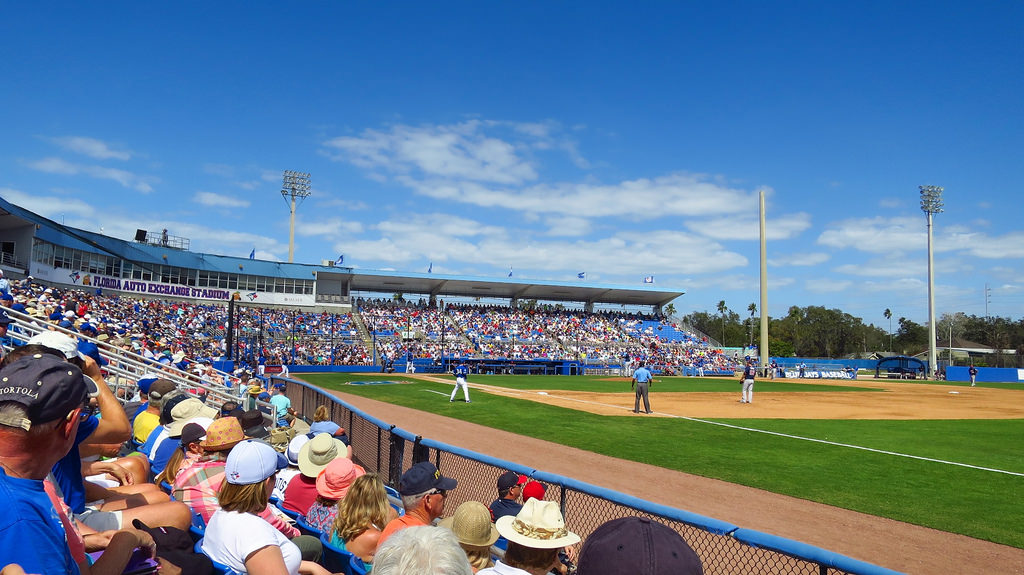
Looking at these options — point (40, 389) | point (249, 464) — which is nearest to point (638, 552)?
point (40, 389)

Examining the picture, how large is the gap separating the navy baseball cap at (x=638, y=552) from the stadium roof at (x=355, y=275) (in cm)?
4354

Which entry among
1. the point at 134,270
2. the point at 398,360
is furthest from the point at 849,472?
the point at 134,270

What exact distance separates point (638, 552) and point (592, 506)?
6827 mm

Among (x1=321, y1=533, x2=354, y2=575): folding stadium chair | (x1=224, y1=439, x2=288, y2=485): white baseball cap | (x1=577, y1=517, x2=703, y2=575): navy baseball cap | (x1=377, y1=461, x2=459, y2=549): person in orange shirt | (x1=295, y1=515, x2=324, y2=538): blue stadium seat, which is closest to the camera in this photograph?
(x1=577, y1=517, x2=703, y2=575): navy baseball cap

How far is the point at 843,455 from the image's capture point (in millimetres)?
13375

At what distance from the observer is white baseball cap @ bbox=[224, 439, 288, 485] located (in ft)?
12.4

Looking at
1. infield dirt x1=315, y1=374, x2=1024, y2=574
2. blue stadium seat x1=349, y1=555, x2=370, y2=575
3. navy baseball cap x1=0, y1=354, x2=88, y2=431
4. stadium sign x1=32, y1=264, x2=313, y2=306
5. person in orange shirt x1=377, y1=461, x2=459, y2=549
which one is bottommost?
infield dirt x1=315, y1=374, x2=1024, y2=574

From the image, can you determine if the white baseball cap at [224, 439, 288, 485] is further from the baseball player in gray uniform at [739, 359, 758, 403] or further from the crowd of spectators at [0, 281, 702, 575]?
the baseball player in gray uniform at [739, 359, 758, 403]

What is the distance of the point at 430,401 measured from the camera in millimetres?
24062

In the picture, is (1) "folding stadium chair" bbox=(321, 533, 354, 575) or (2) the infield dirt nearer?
(1) "folding stadium chair" bbox=(321, 533, 354, 575)

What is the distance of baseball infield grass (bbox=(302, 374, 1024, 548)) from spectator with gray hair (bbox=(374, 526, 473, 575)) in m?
8.81

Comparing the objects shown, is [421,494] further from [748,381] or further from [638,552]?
[748,381]

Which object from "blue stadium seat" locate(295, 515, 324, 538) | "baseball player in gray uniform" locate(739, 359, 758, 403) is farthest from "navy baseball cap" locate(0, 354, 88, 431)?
"baseball player in gray uniform" locate(739, 359, 758, 403)

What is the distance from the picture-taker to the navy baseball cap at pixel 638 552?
181 cm
